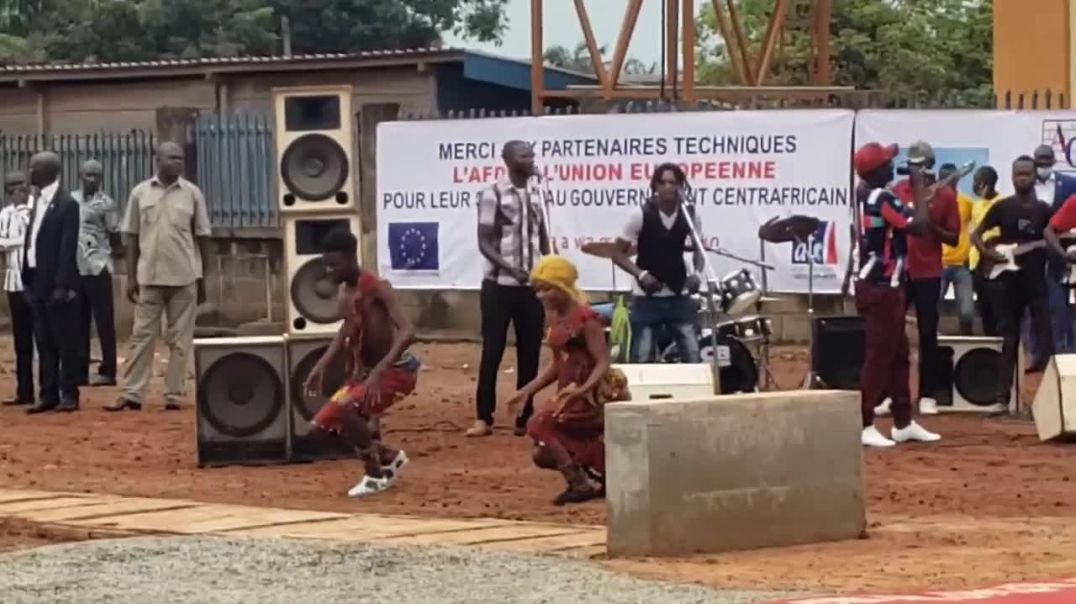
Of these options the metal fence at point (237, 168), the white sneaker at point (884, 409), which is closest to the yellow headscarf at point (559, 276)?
the white sneaker at point (884, 409)

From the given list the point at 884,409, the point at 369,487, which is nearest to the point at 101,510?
the point at 369,487

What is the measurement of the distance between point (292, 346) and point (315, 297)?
322mm

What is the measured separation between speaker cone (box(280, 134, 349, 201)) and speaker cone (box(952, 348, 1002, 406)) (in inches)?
187

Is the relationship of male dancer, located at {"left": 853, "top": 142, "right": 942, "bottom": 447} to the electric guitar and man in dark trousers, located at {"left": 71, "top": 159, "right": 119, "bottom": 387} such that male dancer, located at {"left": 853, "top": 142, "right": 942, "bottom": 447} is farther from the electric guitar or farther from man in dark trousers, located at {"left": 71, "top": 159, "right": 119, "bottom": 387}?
man in dark trousers, located at {"left": 71, "top": 159, "right": 119, "bottom": 387}

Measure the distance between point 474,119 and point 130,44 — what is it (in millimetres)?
29410

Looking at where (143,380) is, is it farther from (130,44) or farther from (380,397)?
(130,44)

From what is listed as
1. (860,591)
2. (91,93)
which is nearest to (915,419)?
(860,591)

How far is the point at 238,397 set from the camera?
538 inches

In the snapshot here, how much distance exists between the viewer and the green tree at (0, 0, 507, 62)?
49531mm

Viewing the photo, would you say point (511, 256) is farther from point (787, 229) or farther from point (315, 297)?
point (787, 229)

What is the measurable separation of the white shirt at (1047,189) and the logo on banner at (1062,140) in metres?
0.31

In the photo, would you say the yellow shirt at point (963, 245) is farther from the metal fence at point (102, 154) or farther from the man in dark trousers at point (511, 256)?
the metal fence at point (102, 154)

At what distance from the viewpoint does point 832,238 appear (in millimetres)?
20312

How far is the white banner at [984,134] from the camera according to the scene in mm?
19453
